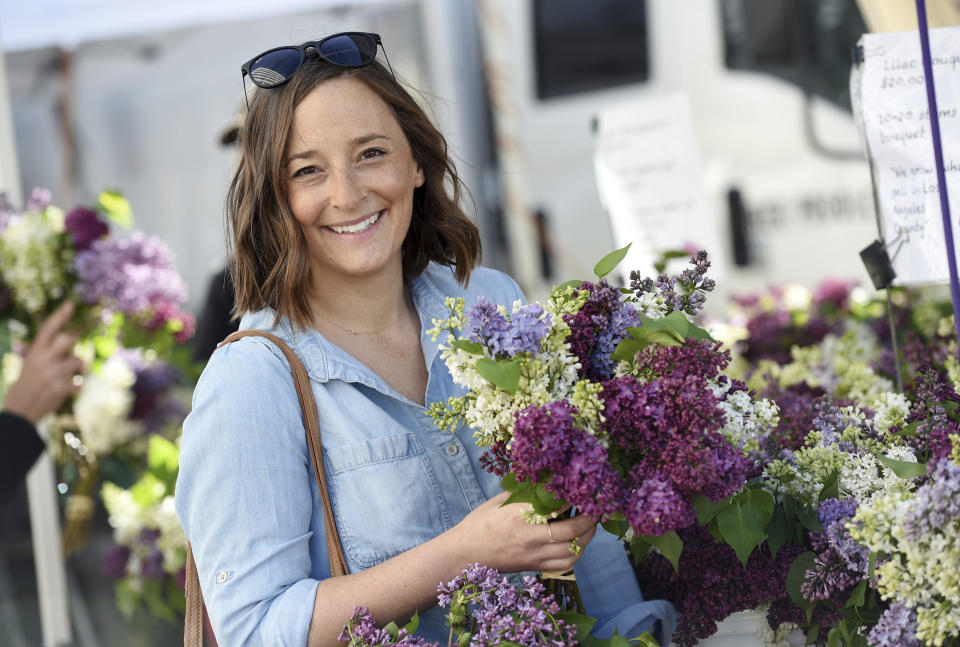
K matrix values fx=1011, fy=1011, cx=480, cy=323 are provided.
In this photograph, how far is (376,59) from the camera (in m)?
1.79

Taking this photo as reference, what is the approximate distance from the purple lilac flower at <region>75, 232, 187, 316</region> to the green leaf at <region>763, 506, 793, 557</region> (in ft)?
6.93

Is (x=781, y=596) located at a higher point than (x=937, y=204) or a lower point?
lower

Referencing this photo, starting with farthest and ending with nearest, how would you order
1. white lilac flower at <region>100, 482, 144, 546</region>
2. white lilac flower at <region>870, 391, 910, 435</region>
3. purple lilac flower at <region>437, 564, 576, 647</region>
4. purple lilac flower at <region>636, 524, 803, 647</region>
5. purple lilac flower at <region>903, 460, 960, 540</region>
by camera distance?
white lilac flower at <region>100, 482, 144, 546</region> < white lilac flower at <region>870, 391, 910, 435</region> < purple lilac flower at <region>636, 524, 803, 647</region> < purple lilac flower at <region>437, 564, 576, 647</region> < purple lilac flower at <region>903, 460, 960, 540</region>

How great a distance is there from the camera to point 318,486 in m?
1.55

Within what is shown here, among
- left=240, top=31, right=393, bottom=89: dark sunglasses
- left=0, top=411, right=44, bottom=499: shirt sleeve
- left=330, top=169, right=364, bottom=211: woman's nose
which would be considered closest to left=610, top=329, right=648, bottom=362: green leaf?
left=330, top=169, right=364, bottom=211: woman's nose

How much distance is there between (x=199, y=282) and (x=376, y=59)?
3.39m

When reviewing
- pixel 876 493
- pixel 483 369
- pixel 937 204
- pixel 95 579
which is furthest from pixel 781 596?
pixel 95 579

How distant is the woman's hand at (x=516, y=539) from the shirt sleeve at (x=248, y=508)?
0.81 ft

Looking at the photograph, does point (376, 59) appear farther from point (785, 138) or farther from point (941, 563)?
point (785, 138)

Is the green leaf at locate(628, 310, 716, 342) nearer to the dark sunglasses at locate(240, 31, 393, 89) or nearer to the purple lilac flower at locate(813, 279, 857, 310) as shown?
the dark sunglasses at locate(240, 31, 393, 89)

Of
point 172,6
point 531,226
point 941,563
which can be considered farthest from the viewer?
point 531,226

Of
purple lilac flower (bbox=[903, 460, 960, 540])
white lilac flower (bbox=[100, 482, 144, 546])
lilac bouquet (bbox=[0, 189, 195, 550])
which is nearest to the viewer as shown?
purple lilac flower (bbox=[903, 460, 960, 540])

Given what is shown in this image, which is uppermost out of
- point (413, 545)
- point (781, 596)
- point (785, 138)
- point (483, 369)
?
point (785, 138)

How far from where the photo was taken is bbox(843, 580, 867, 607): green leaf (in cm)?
139
